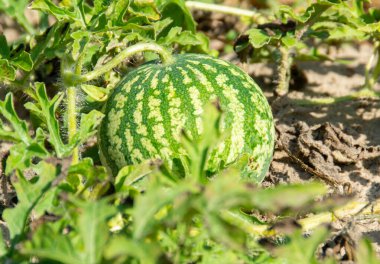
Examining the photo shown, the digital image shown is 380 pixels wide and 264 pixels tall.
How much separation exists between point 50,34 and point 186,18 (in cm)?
92

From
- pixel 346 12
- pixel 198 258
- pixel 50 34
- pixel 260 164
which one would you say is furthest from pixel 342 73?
pixel 198 258

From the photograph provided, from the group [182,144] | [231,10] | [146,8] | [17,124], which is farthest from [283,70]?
[17,124]

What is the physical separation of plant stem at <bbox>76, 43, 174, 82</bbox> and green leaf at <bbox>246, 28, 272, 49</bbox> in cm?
51

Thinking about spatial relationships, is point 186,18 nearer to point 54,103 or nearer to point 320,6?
point 320,6

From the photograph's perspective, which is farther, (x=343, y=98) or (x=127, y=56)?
(x=343, y=98)

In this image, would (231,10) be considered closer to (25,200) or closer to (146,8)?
(146,8)

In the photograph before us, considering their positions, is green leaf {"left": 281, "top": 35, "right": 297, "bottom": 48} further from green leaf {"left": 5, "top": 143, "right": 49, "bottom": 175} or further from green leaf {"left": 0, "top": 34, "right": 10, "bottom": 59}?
green leaf {"left": 5, "top": 143, "right": 49, "bottom": 175}

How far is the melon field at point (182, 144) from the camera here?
2178 mm

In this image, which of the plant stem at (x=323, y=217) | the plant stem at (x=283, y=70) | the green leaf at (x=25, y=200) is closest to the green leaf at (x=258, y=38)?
the plant stem at (x=283, y=70)

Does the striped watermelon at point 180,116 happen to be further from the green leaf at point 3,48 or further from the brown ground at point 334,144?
the green leaf at point 3,48

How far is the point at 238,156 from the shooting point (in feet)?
10.9

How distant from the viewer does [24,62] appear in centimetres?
360

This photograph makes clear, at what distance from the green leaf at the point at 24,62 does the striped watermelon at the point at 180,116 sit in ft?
1.53

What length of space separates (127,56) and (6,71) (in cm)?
67
